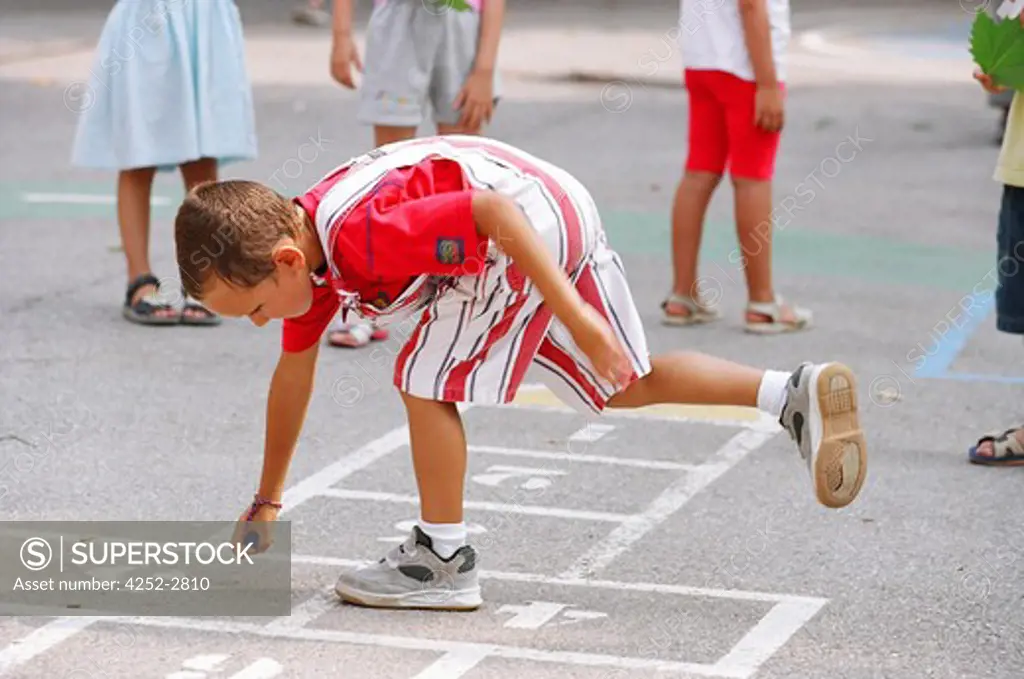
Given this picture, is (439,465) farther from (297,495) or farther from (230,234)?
(297,495)

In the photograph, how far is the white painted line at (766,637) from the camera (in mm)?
3982

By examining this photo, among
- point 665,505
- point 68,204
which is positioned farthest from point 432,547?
point 68,204

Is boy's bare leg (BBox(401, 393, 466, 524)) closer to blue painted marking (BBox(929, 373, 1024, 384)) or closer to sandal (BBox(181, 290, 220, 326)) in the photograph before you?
blue painted marking (BBox(929, 373, 1024, 384))

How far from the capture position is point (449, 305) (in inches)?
166

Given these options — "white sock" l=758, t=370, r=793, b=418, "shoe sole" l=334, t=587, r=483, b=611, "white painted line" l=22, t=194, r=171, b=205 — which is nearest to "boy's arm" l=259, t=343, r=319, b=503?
Answer: "shoe sole" l=334, t=587, r=483, b=611

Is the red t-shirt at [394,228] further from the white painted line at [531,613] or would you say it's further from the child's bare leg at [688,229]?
the child's bare leg at [688,229]

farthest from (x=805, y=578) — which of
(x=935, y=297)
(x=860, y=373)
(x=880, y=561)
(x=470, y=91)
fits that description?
(x=935, y=297)

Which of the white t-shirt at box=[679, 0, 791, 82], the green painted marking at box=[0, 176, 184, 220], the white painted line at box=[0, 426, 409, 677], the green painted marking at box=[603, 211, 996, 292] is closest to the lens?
the white painted line at box=[0, 426, 409, 677]

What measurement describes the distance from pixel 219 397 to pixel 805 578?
2.39m

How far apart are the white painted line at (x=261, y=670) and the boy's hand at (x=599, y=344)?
0.89 metres

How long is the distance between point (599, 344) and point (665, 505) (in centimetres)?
135

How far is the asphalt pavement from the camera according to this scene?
409 cm

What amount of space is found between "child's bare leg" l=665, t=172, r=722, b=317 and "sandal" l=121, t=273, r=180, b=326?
186 cm

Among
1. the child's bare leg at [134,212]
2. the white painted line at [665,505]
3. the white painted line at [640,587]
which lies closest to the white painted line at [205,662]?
the white painted line at [640,587]
